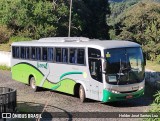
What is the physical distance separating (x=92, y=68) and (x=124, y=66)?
1526 millimetres

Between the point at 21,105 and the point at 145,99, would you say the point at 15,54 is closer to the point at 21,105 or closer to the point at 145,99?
the point at 21,105

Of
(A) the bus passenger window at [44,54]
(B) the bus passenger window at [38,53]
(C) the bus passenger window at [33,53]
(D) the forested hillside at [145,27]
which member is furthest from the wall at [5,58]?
(D) the forested hillside at [145,27]

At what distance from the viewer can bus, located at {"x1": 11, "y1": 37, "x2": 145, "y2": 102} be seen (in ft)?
54.0

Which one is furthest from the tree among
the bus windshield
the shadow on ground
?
the shadow on ground

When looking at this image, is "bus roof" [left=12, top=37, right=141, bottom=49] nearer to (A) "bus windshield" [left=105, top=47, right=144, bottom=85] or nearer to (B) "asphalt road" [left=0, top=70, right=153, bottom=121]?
(A) "bus windshield" [left=105, top=47, right=144, bottom=85]

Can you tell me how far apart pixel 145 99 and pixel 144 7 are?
51677 mm

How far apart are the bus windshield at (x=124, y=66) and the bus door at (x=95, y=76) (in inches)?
19.0

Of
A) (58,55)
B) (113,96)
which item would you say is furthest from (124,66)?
(58,55)

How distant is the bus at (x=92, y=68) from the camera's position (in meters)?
16.5

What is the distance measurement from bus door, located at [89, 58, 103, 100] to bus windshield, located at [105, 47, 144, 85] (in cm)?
48

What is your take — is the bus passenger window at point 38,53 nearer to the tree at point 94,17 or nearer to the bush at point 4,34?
the bush at point 4,34

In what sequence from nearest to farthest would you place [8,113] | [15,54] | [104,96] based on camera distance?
[8,113] < [104,96] < [15,54]

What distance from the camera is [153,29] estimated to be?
210ft

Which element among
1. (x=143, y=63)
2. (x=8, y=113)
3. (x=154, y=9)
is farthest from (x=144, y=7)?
(x=8, y=113)
